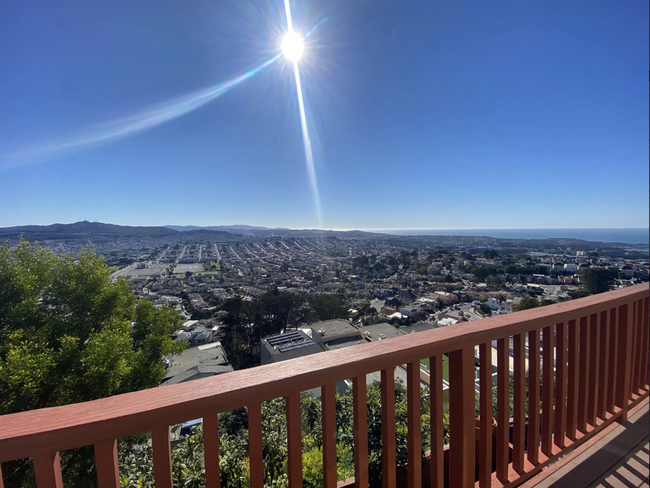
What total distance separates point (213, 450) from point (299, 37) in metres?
Result: 3.17

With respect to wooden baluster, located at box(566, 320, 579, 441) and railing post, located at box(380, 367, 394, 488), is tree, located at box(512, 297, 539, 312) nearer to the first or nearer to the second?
wooden baluster, located at box(566, 320, 579, 441)

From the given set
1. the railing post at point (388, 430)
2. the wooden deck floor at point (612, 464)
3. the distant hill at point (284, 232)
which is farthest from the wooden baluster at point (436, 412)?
the distant hill at point (284, 232)

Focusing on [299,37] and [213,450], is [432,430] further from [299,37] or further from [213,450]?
[299,37]

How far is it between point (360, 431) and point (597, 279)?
259cm

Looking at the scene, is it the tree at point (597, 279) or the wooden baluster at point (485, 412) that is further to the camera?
the tree at point (597, 279)

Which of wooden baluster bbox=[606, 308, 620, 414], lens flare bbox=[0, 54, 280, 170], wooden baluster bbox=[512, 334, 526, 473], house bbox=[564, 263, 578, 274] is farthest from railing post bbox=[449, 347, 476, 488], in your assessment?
lens flare bbox=[0, 54, 280, 170]

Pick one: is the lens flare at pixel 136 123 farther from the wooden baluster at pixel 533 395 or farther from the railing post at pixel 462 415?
the wooden baluster at pixel 533 395

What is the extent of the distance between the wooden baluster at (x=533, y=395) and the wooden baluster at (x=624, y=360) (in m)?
1.15

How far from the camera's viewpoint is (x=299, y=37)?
2.66 m

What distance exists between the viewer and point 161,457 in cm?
74

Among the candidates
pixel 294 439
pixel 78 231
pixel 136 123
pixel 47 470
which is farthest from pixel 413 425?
pixel 136 123

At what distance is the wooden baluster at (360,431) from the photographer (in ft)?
3.18

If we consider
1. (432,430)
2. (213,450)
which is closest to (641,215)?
(432,430)

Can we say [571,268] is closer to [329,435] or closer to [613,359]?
[613,359]
